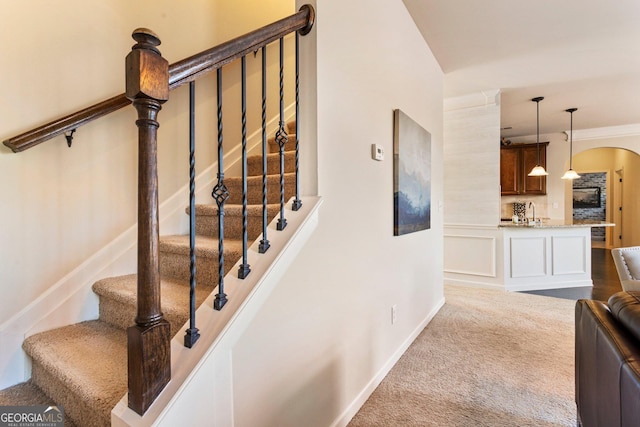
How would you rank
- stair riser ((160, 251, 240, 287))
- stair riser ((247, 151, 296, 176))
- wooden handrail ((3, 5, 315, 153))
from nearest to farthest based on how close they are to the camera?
wooden handrail ((3, 5, 315, 153)) < stair riser ((160, 251, 240, 287)) < stair riser ((247, 151, 296, 176))

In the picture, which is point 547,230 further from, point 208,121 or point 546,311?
point 208,121

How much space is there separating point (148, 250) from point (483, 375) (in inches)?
89.7

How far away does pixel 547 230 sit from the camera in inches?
175

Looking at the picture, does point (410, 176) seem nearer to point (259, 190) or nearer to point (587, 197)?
point (259, 190)

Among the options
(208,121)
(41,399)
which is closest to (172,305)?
(41,399)

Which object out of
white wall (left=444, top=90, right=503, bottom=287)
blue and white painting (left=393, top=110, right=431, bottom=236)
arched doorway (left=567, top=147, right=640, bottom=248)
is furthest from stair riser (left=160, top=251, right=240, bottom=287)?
arched doorway (left=567, top=147, right=640, bottom=248)

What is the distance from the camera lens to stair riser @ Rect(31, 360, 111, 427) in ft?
3.28

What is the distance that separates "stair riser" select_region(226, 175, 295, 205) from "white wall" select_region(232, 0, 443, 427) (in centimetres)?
23

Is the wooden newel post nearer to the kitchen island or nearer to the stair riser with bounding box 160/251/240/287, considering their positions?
the stair riser with bounding box 160/251/240/287

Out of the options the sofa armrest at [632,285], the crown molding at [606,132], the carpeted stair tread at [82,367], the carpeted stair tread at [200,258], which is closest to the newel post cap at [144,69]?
the carpeted stair tread at [200,258]

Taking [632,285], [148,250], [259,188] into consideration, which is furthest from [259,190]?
[632,285]

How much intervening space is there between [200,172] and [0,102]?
1.10m

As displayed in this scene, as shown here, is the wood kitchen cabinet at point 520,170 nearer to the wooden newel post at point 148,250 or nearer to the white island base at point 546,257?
the white island base at point 546,257

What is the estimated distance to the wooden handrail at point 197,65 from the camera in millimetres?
956
